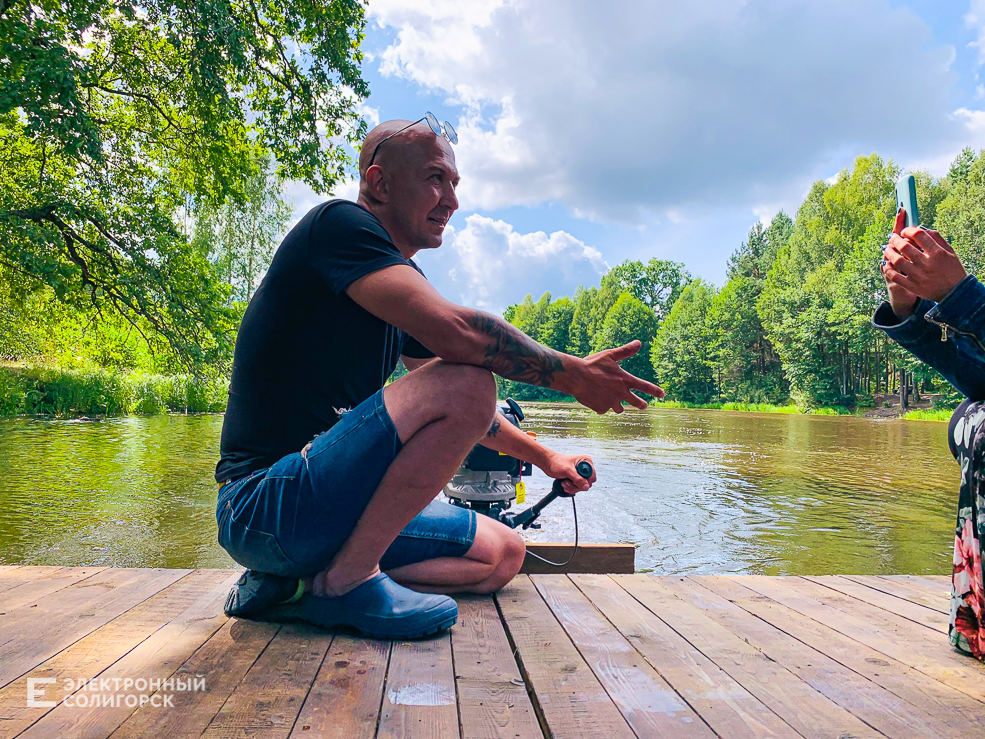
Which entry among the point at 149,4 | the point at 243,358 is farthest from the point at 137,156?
the point at 243,358

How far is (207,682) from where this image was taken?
1.36m

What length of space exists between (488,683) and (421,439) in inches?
22.0

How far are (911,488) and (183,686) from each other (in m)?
9.29

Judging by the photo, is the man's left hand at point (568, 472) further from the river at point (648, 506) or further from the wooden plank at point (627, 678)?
the river at point (648, 506)

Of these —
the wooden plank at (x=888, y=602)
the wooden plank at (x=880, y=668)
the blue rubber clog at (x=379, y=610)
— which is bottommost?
the wooden plank at (x=888, y=602)

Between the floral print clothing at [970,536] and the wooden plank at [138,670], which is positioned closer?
the wooden plank at [138,670]

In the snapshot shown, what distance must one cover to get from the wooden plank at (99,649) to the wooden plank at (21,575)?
0.46 m

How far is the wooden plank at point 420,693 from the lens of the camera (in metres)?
1.17

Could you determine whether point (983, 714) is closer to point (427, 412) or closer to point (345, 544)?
point (427, 412)

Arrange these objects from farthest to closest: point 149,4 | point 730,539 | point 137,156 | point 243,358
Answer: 1. point 137,156
2. point 149,4
3. point 730,539
4. point 243,358

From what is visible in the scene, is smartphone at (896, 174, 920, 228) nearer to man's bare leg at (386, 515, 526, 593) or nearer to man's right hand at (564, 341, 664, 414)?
man's right hand at (564, 341, 664, 414)

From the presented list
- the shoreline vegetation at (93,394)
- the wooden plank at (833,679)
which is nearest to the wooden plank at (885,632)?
the wooden plank at (833,679)

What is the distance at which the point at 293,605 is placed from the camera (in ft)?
5.78

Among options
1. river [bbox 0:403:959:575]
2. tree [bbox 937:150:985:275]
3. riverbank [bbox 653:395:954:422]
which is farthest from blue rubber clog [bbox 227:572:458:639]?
tree [bbox 937:150:985:275]
